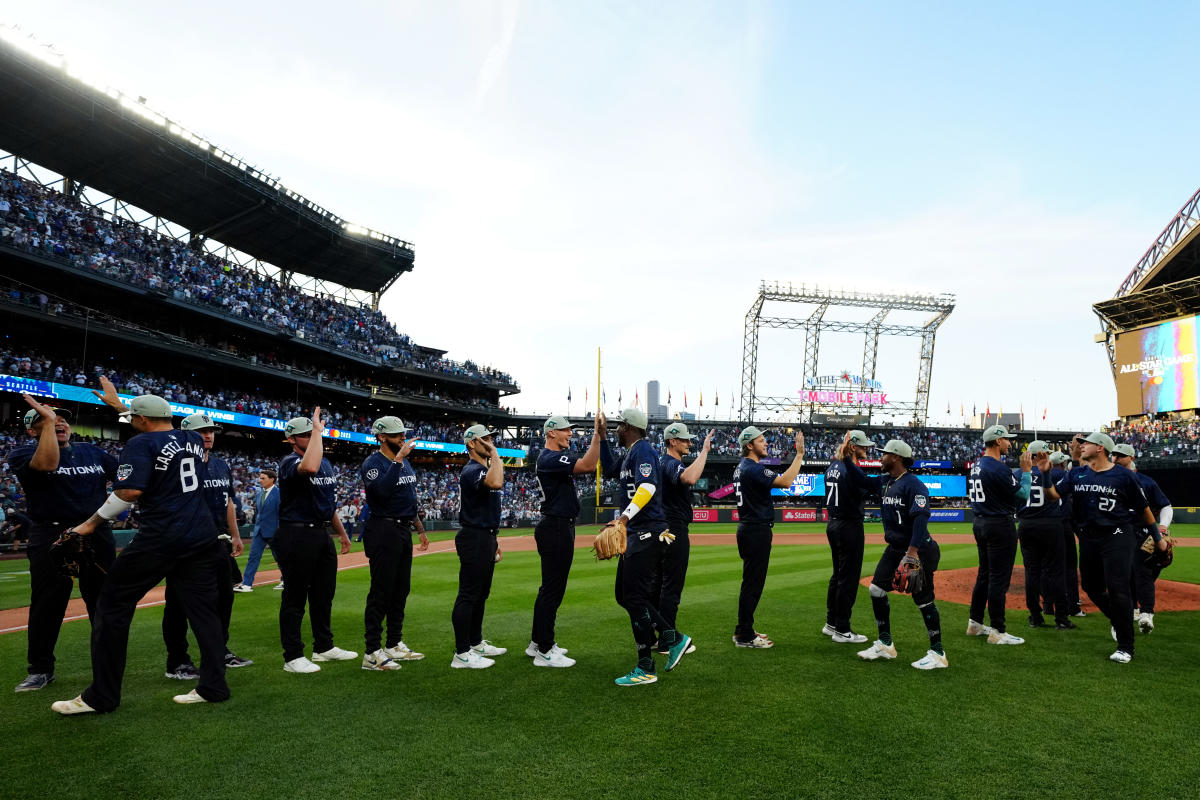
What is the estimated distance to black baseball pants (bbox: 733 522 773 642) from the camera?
7691mm

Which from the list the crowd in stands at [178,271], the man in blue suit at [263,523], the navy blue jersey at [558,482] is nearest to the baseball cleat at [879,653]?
the navy blue jersey at [558,482]

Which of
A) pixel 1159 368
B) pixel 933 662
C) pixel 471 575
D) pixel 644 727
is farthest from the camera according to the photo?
pixel 1159 368

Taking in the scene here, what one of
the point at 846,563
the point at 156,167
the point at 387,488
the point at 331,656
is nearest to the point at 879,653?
the point at 846,563

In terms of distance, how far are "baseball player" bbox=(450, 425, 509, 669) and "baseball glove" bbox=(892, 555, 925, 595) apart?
3818mm

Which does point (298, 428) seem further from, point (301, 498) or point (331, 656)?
point (331, 656)

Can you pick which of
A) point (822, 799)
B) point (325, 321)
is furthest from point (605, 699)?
point (325, 321)

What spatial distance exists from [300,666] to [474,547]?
1.91 metres

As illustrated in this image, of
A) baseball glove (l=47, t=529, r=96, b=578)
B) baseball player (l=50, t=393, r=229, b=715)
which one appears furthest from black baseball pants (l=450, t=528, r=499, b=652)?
baseball glove (l=47, t=529, r=96, b=578)

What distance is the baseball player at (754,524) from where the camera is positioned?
7.68m

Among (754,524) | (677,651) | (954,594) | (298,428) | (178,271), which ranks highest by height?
(178,271)

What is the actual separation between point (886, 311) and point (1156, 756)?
56.1 meters

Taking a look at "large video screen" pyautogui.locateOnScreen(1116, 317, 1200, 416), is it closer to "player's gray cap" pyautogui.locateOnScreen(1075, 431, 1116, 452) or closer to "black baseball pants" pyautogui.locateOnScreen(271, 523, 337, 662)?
"player's gray cap" pyautogui.locateOnScreen(1075, 431, 1116, 452)

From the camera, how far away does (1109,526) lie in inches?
292

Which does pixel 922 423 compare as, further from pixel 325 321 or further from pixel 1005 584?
pixel 1005 584
